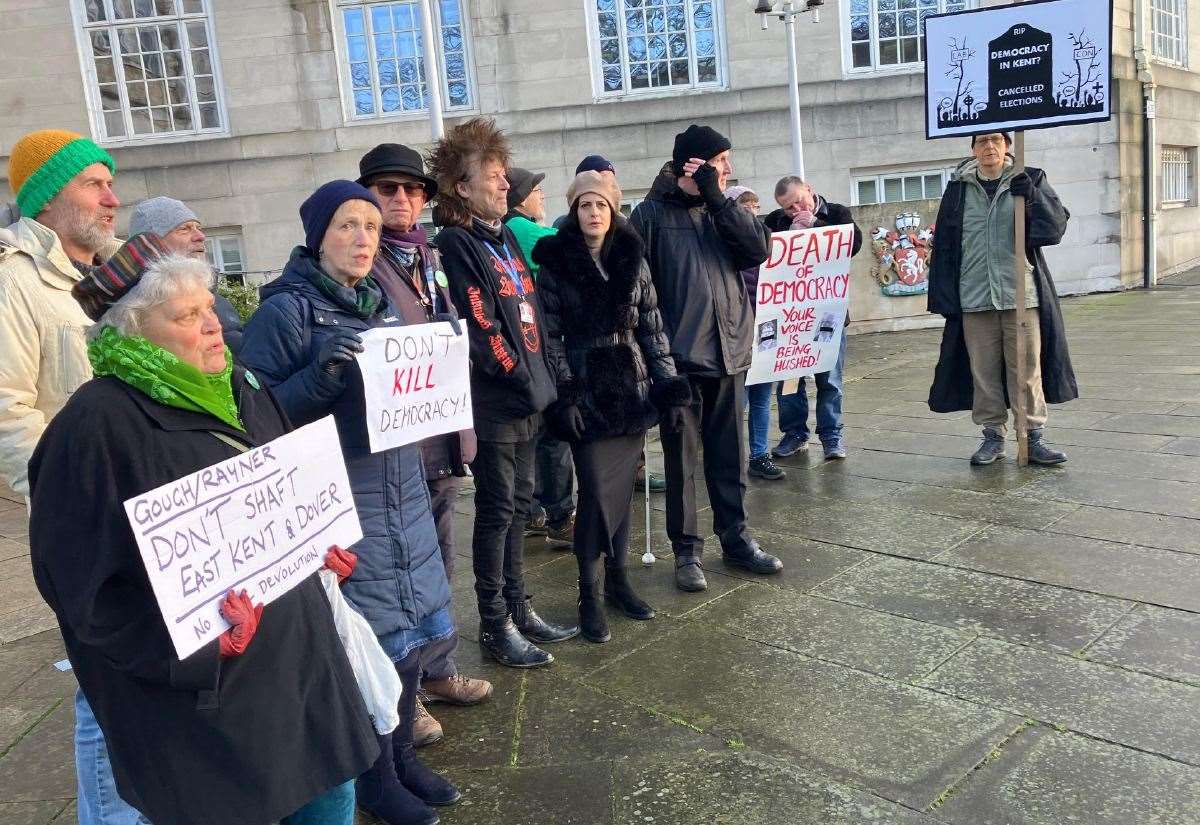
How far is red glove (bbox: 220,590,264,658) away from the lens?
6.56ft

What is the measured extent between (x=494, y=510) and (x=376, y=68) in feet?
43.8

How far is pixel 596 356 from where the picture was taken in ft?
13.2

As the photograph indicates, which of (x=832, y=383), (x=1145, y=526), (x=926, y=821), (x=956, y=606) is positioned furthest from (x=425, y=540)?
(x=832, y=383)

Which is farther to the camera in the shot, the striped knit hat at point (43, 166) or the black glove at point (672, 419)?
the black glove at point (672, 419)

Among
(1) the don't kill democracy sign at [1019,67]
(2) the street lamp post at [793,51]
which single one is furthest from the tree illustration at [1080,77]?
(2) the street lamp post at [793,51]

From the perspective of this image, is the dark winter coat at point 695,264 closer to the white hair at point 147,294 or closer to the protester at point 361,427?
the protester at point 361,427

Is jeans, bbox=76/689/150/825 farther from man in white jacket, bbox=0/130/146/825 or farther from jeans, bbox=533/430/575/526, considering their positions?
jeans, bbox=533/430/575/526

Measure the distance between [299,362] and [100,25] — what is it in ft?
Answer: 51.1

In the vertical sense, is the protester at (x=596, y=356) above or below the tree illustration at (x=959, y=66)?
below

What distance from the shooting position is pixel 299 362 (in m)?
2.88

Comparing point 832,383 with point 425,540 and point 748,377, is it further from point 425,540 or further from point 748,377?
point 425,540

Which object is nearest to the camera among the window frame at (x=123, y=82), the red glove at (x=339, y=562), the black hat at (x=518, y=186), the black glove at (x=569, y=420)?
the red glove at (x=339, y=562)

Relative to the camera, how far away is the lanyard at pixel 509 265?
148 inches

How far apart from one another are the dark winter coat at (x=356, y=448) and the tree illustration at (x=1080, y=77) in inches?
187
